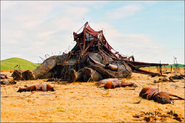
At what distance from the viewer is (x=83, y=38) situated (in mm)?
11469

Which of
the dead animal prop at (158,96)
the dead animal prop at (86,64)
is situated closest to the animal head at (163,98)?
the dead animal prop at (158,96)

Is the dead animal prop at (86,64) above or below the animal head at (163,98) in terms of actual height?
above

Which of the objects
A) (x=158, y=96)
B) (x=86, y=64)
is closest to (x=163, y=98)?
(x=158, y=96)

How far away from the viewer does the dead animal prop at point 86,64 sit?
8.90 meters

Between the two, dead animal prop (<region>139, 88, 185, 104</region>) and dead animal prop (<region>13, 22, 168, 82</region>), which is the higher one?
dead animal prop (<region>13, 22, 168, 82</region>)

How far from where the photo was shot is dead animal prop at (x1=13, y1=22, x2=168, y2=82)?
8897 millimetres

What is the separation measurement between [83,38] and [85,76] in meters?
3.79

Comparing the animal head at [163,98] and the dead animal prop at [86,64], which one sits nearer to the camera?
the animal head at [163,98]

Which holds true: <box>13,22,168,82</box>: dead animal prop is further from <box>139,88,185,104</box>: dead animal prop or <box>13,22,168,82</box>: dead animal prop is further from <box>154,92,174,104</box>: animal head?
<box>154,92,174,104</box>: animal head

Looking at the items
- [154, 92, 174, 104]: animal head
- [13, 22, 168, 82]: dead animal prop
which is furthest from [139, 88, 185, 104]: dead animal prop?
[13, 22, 168, 82]: dead animal prop

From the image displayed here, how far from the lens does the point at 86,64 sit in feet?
33.0

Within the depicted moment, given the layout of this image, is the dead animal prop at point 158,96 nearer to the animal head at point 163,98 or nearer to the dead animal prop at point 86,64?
the animal head at point 163,98

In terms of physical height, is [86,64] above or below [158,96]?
above

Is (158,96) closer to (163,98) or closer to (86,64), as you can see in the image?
(163,98)
